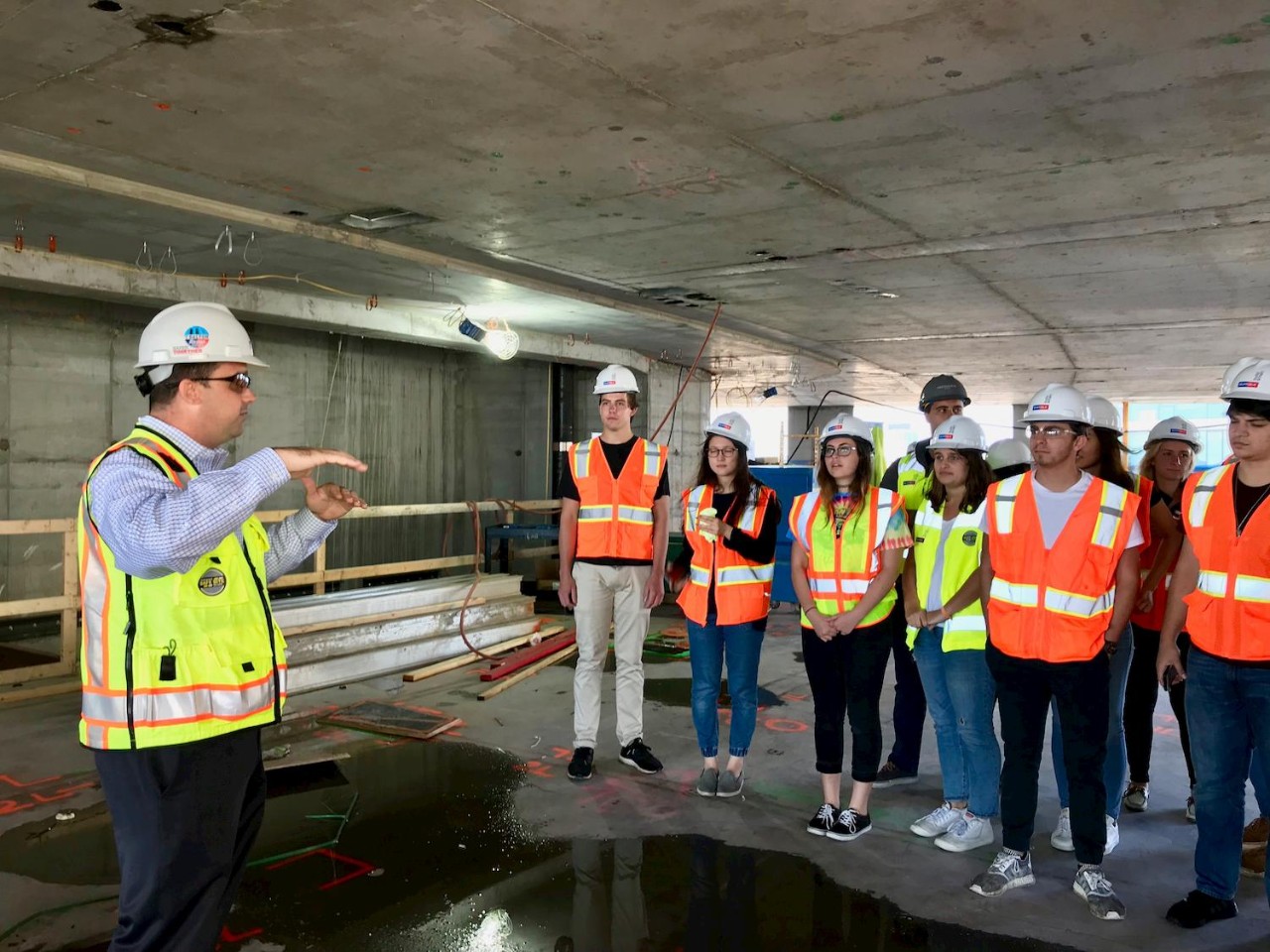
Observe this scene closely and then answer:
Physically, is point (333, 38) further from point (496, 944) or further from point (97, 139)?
point (496, 944)

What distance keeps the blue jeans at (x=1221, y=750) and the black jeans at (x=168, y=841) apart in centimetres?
322

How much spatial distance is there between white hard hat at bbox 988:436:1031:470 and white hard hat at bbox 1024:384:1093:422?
1.21m

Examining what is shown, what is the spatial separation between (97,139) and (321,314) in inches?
167

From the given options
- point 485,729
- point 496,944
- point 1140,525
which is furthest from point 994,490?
point 485,729

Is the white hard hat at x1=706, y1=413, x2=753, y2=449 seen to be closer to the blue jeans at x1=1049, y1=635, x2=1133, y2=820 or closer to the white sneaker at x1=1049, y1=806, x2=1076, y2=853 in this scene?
the blue jeans at x1=1049, y1=635, x2=1133, y2=820

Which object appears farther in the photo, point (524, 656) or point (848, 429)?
point (524, 656)

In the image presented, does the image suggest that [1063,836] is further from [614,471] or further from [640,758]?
[614,471]

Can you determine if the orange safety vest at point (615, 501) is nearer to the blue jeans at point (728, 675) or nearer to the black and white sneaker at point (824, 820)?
the blue jeans at point (728, 675)

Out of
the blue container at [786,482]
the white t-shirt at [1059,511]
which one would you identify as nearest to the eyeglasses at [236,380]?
the white t-shirt at [1059,511]

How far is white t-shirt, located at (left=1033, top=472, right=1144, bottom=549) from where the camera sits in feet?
11.2

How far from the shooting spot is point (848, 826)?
411 cm

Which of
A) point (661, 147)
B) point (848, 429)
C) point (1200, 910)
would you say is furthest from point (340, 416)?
point (1200, 910)

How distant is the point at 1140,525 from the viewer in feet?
11.4

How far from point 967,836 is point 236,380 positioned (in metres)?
3.52
